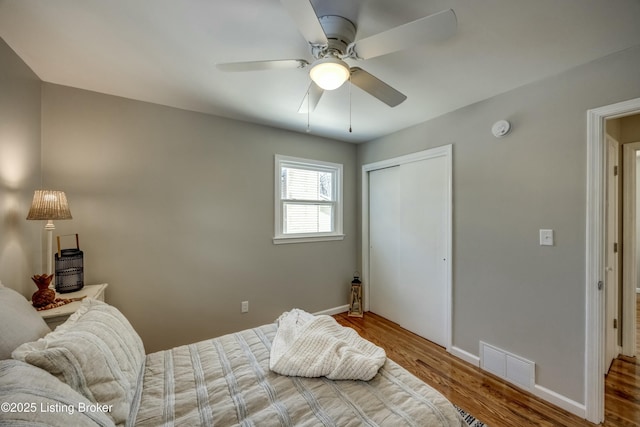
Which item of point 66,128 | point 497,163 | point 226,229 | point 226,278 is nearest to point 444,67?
point 497,163

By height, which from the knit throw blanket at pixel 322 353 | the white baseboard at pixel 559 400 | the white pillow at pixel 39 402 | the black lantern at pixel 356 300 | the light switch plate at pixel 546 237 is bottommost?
the white baseboard at pixel 559 400

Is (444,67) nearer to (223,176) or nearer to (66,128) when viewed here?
(223,176)

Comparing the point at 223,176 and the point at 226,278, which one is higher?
the point at 223,176

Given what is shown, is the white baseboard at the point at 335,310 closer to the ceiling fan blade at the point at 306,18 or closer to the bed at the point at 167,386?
the bed at the point at 167,386

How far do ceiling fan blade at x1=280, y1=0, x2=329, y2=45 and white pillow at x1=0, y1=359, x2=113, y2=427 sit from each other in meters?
1.47

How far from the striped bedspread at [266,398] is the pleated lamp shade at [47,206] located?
1.17m

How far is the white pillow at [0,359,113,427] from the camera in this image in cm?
65

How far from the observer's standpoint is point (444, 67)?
180 centimetres

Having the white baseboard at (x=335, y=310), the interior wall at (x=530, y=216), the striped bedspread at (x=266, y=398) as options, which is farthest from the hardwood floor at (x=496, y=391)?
the striped bedspread at (x=266, y=398)

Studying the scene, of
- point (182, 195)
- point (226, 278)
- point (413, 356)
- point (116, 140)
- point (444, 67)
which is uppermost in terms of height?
point (444, 67)

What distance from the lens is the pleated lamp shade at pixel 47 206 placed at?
1.65m

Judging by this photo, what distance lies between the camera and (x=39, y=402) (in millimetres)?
716

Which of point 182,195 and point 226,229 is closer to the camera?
point 182,195

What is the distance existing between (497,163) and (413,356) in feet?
6.45
